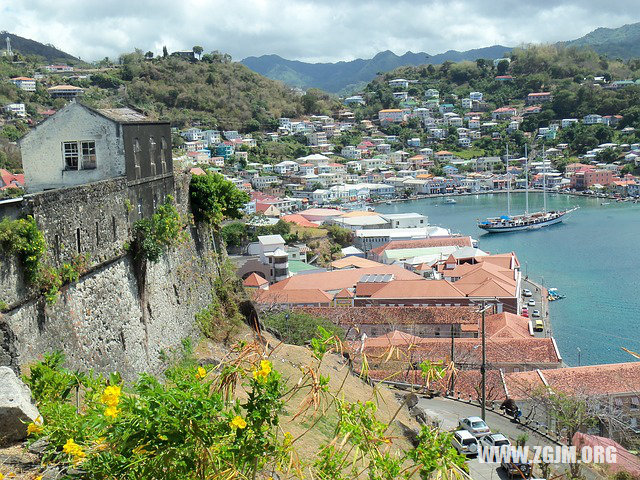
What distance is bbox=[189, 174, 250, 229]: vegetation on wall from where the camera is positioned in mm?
12266

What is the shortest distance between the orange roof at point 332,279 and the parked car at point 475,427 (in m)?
20.5

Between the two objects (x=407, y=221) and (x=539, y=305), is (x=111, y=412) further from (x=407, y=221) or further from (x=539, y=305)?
(x=407, y=221)

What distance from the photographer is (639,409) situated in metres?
18.6

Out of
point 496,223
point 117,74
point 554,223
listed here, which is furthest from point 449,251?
point 117,74

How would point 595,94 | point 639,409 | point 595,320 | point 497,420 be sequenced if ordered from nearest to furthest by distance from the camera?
point 497,420
point 639,409
point 595,320
point 595,94

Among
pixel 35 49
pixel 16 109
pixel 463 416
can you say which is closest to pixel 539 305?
pixel 463 416

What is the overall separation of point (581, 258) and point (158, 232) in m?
42.1

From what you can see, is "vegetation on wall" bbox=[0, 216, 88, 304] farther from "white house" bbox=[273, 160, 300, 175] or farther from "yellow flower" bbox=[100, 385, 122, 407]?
"white house" bbox=[273, 160, 300, 175]

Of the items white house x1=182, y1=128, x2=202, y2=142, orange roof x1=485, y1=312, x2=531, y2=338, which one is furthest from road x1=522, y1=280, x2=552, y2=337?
white house x1=182, y1=128, x2=202, y2=142

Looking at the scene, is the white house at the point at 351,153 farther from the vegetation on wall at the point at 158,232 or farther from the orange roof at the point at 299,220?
the vegetation on wall at the point at 158,232

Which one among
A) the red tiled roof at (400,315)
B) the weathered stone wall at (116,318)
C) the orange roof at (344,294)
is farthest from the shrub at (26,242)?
the orange roof at (344,294)

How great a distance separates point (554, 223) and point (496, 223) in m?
5.99

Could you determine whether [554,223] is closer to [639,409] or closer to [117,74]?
[639,409]

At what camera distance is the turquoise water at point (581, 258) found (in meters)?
29.6
